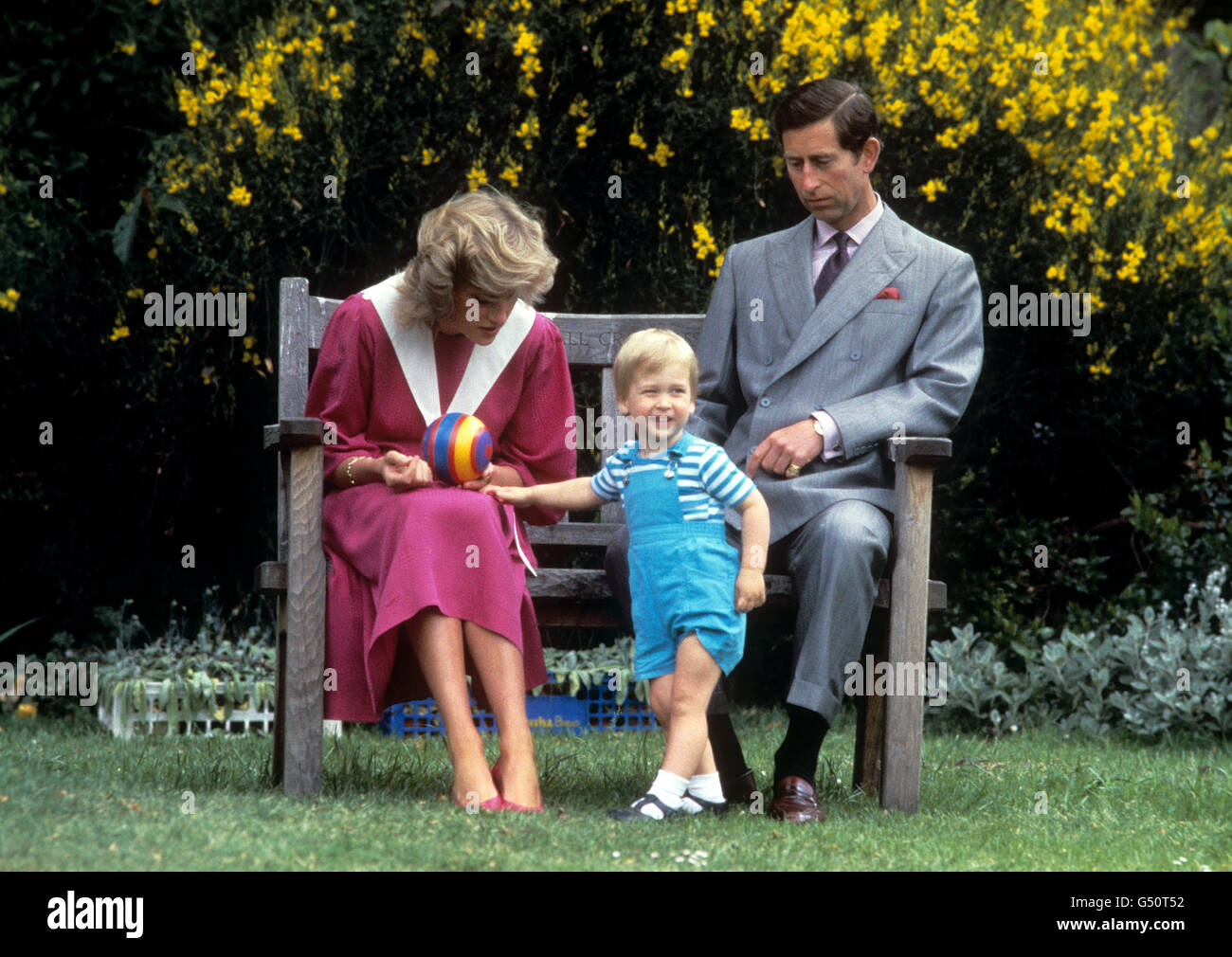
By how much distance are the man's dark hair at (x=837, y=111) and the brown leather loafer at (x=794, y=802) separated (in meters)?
1.55

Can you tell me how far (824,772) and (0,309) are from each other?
3377 millimetres

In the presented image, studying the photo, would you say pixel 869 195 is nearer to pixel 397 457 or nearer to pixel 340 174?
pixel 397 457

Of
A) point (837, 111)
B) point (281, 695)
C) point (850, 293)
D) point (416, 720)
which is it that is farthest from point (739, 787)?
point (416, 720)

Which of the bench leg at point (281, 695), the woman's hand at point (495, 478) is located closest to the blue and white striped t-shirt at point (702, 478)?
the woman's hand at point (495, 478)

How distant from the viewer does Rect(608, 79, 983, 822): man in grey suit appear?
3477mm

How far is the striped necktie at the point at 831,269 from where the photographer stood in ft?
12.9

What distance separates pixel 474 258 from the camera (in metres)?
3.50

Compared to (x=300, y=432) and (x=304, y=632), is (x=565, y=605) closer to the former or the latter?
(x=304, y=632)

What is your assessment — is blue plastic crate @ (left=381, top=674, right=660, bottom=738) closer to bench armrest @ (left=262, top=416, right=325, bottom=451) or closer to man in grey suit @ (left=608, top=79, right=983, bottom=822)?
man in grey suit @ (left=608, top=79, right=983, bottom=822)

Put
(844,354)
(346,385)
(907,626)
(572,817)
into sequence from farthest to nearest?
(844,354), (346,385), (907,626), (572,817)

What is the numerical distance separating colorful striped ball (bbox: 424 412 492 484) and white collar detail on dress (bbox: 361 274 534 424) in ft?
0.71

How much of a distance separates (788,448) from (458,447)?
79 cm

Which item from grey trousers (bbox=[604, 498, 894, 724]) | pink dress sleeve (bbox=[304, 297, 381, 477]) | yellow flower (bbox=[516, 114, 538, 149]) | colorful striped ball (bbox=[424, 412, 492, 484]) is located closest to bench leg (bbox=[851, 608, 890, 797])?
grey trousers (bbox=[604, 498, 894, 724])

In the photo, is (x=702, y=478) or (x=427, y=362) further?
(x=427, y=362)
